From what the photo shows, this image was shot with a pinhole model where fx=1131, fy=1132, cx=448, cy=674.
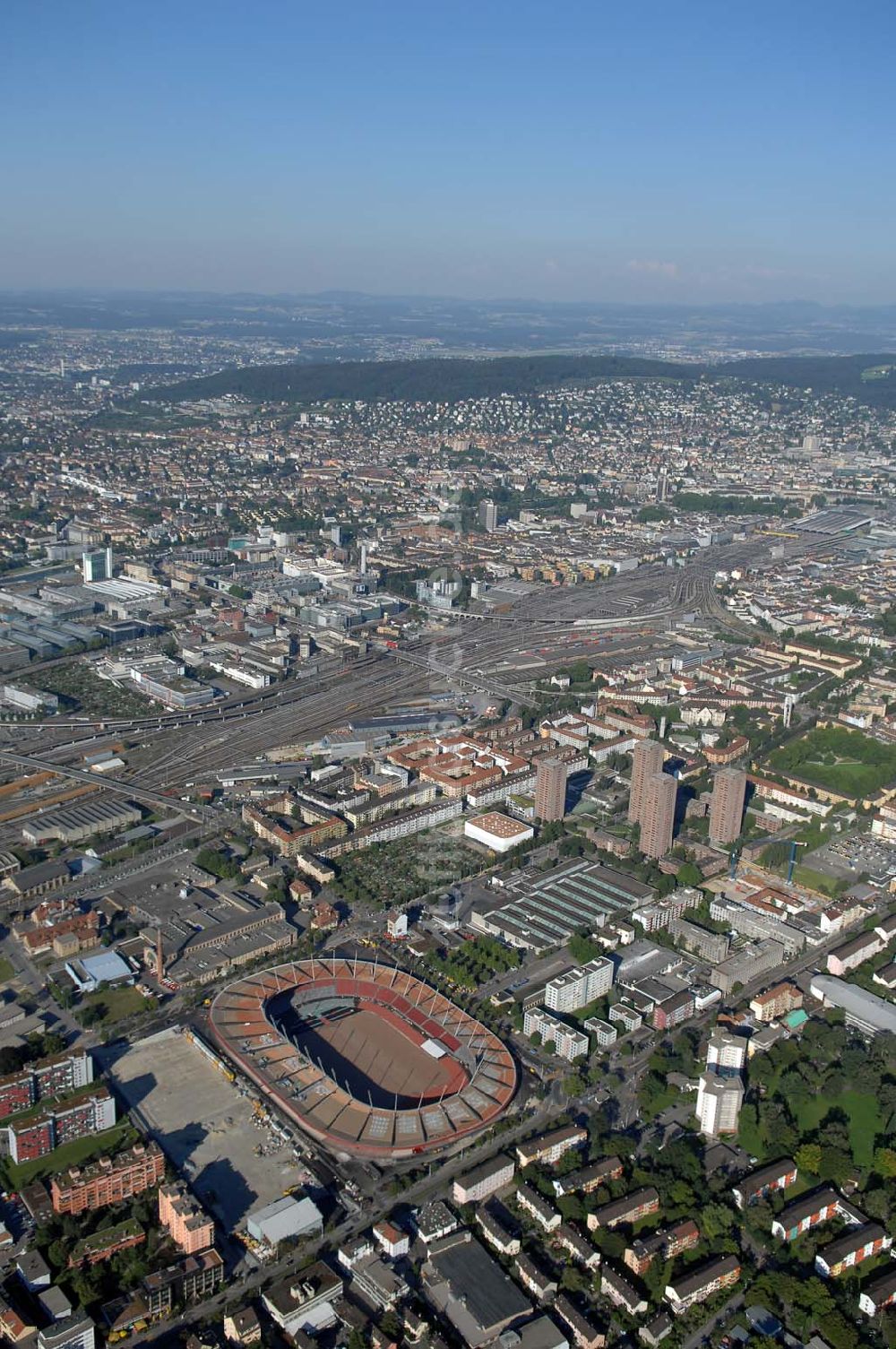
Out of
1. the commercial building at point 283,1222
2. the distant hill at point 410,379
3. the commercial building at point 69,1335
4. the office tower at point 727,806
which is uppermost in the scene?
the distant hill at point 410,379

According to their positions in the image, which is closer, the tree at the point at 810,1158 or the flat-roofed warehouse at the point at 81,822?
the tree at the point at 810,1158

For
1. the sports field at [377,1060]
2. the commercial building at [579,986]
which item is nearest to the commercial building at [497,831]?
the commercial building at [579,986]

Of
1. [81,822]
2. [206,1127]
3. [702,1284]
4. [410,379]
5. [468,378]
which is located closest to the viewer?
[702,1284]

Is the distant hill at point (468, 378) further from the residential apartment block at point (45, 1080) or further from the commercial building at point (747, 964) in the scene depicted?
the residential apartment block at point (45, 1080)

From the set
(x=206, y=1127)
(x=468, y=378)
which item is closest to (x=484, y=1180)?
(x=206, y=1127)

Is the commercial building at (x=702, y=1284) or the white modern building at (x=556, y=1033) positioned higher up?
the white modern building at (x=556, y=1033)

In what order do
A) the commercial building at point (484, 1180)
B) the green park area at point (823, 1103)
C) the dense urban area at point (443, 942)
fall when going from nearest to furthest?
the dense urban area at point (443, 942)
the commercial building at point (484, 1180)
the green park area at point (823, 1103)

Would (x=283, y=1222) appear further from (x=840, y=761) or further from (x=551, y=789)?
(x=840, y=761)

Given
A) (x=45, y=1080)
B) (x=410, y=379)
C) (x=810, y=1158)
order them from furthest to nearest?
(x=410, y=379) < (x=45, y=1080) < (x=810, y=1158)
